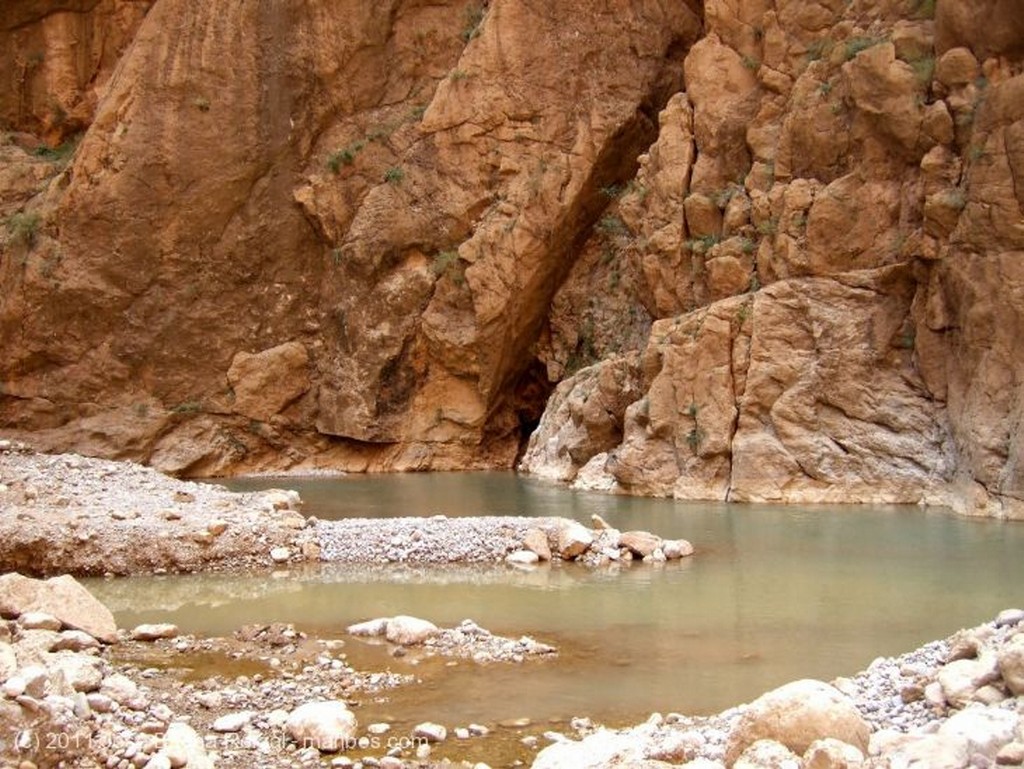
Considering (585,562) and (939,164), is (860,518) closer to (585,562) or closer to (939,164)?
(585,562)

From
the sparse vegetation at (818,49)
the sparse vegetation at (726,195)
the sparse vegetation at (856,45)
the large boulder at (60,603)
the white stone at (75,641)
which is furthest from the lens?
the sparse vegetation at (726,195)

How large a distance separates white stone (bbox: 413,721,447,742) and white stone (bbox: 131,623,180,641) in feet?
14.2

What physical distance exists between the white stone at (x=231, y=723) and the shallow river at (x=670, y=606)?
103cm

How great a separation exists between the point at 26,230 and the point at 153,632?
31135mm

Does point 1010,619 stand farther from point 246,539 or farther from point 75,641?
point 246,539

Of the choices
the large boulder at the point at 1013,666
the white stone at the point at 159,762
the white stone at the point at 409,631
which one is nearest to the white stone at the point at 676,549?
the white stone at the point at 409,631

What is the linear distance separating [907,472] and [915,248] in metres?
4.96

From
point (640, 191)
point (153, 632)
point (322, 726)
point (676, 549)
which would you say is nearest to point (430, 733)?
point (322, 726)

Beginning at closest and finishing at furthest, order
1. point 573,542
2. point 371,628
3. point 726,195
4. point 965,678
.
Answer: point 965,678
point 371,628
point 573,542
point 726,195

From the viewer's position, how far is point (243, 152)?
125 feet

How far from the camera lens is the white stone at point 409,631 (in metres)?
10.3

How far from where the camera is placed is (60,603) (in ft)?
33.2

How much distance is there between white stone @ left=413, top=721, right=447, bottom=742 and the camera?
722 centimetres

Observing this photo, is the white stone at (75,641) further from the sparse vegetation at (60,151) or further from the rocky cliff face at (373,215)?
the sparse vegetation at (60,151)
